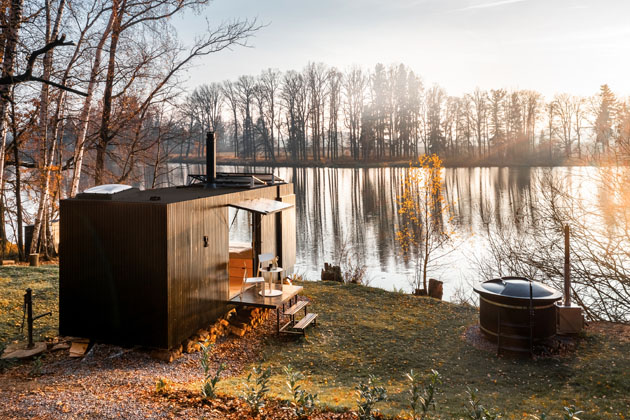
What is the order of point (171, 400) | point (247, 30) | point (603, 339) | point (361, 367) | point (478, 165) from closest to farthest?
point (171, 400)
point (361, 367)
point (603, 339)
point (247, 30)
point (478, 165)

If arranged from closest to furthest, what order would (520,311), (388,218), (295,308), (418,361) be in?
(418,361), (520,311), (295,308), (388,218)

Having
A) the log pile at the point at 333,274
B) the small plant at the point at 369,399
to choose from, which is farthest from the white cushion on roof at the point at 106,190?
the log pile at the point at 333,274

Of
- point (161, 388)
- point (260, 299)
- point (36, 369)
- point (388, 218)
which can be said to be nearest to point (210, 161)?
point (260, 299)

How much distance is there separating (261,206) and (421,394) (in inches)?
201

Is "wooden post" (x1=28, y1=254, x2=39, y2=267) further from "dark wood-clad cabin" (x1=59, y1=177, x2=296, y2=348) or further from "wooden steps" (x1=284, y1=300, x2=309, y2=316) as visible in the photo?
"wooden steps" (x1=284, y1=300, x2=309, y2=316)

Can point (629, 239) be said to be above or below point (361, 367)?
above

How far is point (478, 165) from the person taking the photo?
5075 cm

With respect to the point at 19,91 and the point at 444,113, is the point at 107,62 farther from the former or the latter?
the point at 444,113

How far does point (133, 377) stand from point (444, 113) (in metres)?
49.9

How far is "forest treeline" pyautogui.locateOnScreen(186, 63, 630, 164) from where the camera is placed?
49.8 meters

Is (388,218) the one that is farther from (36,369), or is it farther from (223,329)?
(36,369)

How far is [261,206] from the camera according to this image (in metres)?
9.32

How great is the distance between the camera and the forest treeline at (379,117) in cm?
4975

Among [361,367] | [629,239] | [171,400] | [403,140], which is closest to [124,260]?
[171,400]
